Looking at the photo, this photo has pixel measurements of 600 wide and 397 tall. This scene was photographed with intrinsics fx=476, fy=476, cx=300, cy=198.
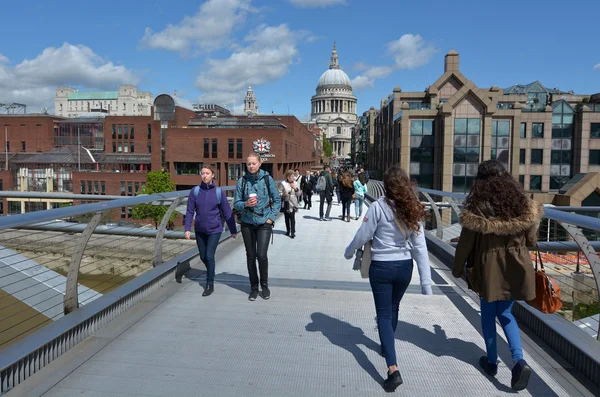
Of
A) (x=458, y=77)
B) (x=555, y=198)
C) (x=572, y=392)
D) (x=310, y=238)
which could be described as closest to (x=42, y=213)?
(x=572, y=392)

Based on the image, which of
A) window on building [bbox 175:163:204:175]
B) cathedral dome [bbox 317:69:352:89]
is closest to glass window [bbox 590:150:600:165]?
window on building [bbox 175:163:204:175]

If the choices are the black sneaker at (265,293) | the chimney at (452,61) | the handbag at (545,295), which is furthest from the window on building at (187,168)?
the handbag at (545,295)

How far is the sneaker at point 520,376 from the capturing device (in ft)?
11.2

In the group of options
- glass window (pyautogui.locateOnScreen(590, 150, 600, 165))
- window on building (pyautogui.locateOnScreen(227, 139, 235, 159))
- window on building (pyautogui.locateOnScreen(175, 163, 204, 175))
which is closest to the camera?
glass window (pyautogui.locateOnScreen(590, 150, 600, 165))

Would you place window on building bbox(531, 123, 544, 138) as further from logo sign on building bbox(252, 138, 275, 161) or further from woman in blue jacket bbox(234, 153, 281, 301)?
woman in blue jacket bbox(234, 153, 281, 301)

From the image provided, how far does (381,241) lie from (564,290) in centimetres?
1180

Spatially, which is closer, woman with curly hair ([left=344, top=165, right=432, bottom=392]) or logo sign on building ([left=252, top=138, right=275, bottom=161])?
woman with curly hair ([left=344, top=165, right=432, bottom=392])

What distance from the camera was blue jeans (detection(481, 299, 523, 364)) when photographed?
3.59 m

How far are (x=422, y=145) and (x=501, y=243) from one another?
38.7 m

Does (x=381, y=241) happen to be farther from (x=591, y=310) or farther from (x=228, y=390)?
(x=591, y=310)

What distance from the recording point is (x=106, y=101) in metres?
184

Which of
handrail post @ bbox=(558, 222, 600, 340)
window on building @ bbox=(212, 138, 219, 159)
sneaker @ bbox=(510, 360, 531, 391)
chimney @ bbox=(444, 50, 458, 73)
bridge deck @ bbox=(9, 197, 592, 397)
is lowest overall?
bridge deck @ bbox=(9, 197, 592, 397)

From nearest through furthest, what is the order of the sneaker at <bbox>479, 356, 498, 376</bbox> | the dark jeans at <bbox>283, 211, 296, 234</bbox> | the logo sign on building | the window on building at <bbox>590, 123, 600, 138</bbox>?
the sneaker at <bbox>479, 356, 498, 376</bbox> → the dark jeans at <bbox>283, 211, 296, 234</bbox> → the window on building at <bbox>590, 123, 600, 138</bbox> → the logo sign on building

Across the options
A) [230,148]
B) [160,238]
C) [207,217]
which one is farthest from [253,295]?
[230,148]
